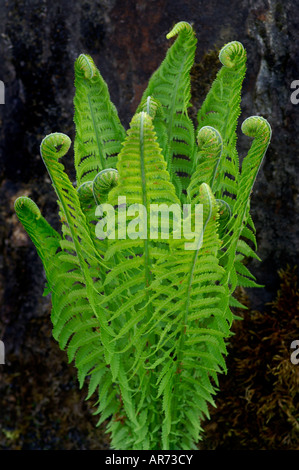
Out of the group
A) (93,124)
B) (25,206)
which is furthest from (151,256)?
(93,124)

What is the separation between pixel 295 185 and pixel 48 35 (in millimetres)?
962

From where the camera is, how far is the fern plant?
0.97 m

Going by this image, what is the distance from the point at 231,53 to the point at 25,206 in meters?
0.60

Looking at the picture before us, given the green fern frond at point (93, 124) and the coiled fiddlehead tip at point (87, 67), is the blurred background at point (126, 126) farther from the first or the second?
the coiled fiddlehead tip at point (87, 67)

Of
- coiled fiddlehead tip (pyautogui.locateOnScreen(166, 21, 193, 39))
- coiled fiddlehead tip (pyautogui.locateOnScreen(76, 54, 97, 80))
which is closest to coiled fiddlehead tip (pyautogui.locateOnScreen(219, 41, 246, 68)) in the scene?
coiled fiddlehead tip (pyautogui.locateOnScreen(166, 21, 193, 39))

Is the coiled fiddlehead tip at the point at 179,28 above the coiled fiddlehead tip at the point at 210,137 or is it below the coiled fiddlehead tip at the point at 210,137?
above

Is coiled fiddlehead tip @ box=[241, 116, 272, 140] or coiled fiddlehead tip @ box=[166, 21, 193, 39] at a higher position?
coiled fiddlehead tip @ box=[166, 21, 193, 39]

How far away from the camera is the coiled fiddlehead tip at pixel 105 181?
974 mm

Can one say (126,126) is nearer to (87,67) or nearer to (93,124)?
(93,124)

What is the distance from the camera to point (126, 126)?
5.30 ft

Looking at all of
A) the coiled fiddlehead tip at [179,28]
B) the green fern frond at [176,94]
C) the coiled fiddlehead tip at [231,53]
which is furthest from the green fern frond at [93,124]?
the coiled fiddlehead tip at [231,53]

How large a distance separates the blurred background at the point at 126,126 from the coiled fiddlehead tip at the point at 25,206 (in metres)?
0.58

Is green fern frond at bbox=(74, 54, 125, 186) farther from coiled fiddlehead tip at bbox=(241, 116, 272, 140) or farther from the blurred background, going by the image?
coiled fiddlehead tip at bbox=(241, 116, 272, 140)

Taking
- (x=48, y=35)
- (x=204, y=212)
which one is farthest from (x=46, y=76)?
(x=204, y=212)
